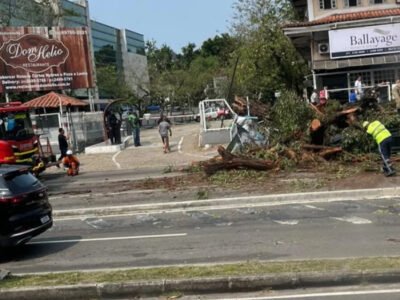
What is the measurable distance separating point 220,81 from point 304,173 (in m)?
50.0

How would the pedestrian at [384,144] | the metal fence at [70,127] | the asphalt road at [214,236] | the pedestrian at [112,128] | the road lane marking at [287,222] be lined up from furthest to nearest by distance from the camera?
1. the pedestrian at [112,128]
2. the metal fence at [70,127]
3. the pedestrian at [384,144]
4. the road lane marking at [287,222]
5. the asphalt road at [214,236]

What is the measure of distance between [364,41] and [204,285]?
2252cm

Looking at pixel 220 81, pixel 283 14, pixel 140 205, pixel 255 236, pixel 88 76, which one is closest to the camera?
pixel 255 236

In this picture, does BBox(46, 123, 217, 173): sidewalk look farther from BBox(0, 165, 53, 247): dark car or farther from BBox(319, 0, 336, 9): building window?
BBox(0, 165, 53, 247): dark car

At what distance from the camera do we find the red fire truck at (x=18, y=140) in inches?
805


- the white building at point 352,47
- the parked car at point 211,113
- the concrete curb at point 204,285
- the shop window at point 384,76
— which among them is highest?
the white building at point 352,47

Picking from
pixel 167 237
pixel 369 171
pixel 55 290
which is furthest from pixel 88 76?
pixel 55 290

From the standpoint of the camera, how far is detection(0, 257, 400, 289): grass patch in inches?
295

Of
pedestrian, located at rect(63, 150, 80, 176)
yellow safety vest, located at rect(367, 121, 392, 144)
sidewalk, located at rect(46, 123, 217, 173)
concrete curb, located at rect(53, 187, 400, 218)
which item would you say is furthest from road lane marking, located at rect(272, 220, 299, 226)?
pedestrian, located at rect(63, 150, 80, 176)

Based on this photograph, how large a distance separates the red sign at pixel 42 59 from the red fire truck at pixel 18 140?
44.7ft

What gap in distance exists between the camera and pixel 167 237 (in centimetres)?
1139

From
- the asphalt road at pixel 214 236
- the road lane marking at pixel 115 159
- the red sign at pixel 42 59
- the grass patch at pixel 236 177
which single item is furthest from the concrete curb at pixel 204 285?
the red sign at pixel 42 59

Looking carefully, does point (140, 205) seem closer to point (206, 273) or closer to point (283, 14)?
point (206, 273)

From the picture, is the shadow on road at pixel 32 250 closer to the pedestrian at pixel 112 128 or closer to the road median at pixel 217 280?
the road median at pixel 217 280
